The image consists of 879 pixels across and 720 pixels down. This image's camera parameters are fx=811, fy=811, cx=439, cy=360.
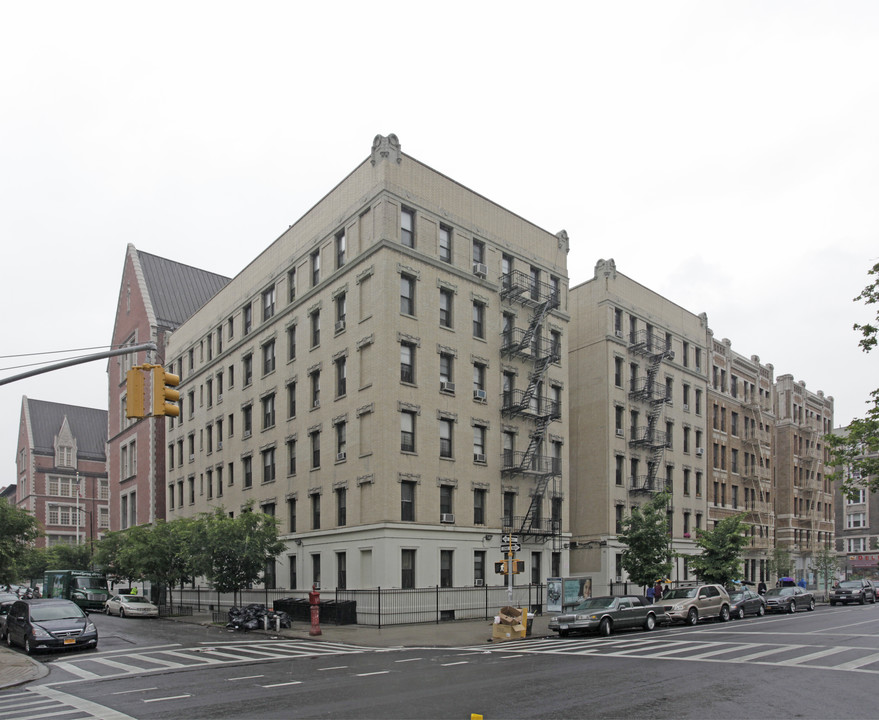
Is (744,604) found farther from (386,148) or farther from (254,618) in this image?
(386,148)

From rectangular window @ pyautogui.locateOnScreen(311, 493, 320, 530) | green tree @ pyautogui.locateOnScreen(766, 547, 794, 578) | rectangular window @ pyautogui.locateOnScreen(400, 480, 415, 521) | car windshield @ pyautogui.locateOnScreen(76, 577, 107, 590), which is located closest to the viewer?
rectangular window @ pyautogui.locateOnScreen(400, 480, 415, 521)

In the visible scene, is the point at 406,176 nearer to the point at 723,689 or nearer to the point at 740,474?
the point at 723,689

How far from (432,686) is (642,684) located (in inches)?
164

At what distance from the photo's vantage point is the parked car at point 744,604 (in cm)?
3800

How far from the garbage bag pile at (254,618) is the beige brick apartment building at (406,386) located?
425 centimetres

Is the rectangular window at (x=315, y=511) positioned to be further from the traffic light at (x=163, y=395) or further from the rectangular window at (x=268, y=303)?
the traffic light at (x=163, y=395)

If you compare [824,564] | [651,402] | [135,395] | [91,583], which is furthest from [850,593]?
[135,395]

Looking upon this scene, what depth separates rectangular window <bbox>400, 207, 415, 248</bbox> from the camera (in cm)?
3931

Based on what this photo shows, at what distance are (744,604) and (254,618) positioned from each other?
23.0m

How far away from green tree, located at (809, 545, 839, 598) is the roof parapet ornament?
5669cm

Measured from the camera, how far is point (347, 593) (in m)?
37.3

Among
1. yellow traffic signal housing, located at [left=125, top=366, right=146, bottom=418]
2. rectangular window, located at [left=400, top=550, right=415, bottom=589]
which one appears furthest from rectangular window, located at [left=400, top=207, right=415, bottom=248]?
yellow traffic signal housing, located at [left=125, top=366, right=146, bottom=418]

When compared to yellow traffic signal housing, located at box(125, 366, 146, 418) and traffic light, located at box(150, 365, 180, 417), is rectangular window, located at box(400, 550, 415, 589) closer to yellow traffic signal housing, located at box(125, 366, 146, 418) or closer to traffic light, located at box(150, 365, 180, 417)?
traffic light, located at box(150, 365, 180, 417)

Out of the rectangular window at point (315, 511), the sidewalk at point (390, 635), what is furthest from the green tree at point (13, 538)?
the rectangular window at point (315, 511)
